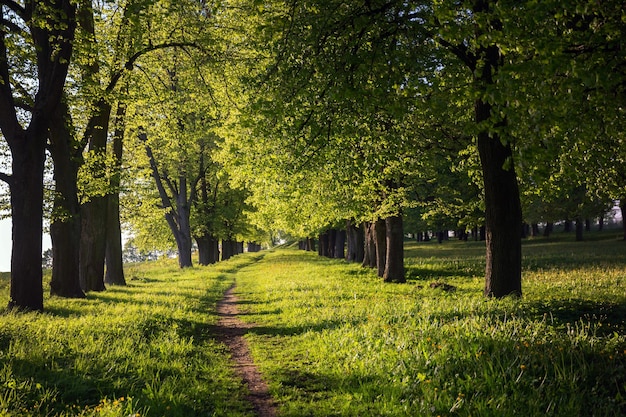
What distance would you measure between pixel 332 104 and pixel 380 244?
15896mm

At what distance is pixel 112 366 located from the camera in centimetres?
739

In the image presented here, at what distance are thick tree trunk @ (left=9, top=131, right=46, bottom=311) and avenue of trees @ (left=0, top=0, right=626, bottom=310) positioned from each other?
4 centimetres

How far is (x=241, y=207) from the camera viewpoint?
Answer: 4897 centimetres

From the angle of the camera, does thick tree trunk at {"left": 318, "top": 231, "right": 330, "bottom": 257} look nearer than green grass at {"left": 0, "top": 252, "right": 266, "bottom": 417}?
No

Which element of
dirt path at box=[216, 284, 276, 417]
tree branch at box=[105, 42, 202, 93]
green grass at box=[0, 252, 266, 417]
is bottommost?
dirt path at box=[216, 284, 276, 417]

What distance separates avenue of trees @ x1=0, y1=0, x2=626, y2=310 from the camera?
7375 millimetres

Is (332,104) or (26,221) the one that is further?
(26,221)

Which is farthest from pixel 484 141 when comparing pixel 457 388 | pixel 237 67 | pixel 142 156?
pixel 142 156

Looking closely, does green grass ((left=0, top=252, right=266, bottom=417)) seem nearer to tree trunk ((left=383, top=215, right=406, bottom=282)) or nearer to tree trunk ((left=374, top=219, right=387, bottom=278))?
tree trunk ((left=383, top=215, right=406, bottom=282))

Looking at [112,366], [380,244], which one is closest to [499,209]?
[112,366]

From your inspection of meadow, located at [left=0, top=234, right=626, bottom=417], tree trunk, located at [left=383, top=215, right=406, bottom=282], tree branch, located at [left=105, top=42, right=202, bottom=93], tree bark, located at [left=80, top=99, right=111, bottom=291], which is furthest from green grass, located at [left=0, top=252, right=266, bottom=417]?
tree trunk, located at [left=383, top=215, right=406, bottom=282]

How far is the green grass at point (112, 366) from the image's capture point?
591 cm

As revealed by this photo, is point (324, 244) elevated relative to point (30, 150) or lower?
lower

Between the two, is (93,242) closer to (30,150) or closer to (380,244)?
(30,150)
